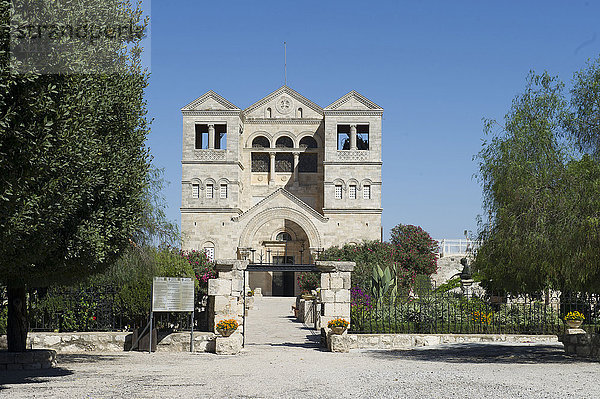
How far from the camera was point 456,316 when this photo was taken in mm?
18516

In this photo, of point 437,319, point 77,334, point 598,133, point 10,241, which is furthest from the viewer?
point 437,319

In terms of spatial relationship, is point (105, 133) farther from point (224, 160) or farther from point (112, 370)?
point (224, 160)

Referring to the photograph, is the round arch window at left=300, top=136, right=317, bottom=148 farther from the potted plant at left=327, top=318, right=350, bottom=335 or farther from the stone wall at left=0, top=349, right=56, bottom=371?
the stone wall at left=0, top=349, right=56, bottom=371

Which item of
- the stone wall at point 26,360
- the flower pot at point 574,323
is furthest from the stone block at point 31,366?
the flower pot at point 574,323

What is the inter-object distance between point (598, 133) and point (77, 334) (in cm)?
1217

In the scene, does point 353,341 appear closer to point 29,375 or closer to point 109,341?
point 109,341

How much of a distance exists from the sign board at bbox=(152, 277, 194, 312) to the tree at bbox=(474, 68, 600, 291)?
681 cm

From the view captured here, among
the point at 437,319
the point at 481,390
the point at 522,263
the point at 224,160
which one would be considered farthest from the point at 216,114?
the point at 481,390

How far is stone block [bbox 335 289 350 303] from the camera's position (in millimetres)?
16719

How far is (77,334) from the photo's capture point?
51.7 ft

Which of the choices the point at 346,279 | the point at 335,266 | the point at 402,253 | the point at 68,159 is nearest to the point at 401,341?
the point at 346,279

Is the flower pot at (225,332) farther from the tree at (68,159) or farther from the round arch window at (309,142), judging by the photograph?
the round arch window at (309,142)

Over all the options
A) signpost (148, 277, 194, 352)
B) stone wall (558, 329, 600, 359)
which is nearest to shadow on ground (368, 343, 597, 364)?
stone wall (558, 329, 600, 359)

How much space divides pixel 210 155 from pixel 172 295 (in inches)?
1283
